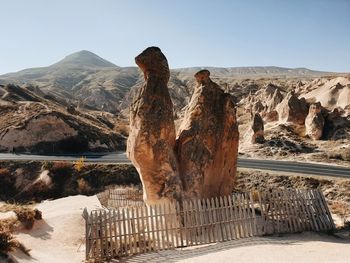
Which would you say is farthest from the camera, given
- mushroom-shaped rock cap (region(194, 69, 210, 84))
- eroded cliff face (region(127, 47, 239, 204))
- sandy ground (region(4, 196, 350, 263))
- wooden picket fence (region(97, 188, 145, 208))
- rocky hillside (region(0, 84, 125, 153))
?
rocky hillside (region(0, 84, 125, 153))

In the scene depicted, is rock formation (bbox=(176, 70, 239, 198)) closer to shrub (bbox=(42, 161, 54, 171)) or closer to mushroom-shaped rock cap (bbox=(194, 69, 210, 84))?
mushroom-shaped rock cap (bbox=(194, 69, 210, 84))

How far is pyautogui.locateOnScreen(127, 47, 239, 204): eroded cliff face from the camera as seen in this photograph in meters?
20.1

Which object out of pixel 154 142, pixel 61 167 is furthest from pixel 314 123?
pixel 154 142

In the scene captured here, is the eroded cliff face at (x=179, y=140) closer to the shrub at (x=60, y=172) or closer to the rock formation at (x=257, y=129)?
the shrub at (x=60, y=172)

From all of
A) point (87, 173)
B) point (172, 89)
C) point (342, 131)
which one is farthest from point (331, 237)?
point (172, 89)

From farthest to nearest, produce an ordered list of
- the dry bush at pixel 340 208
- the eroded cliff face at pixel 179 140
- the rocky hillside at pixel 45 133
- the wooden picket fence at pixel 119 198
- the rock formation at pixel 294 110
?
the rock formation at pixel 294 110 < the rocky hillside at pixel 45 133 < the wooden picket fence at pixel 119 198 < the dry bush at pixel 340 208 < the eroded cliff face at pixel 179 140

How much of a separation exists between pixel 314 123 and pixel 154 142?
140 ft

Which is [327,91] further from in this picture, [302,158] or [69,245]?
[69,245]

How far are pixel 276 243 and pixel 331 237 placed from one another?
156 inches

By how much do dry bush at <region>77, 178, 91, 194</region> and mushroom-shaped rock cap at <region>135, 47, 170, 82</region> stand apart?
22021mm

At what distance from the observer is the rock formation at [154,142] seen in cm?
2000

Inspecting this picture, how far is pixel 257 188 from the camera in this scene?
36.0 meters

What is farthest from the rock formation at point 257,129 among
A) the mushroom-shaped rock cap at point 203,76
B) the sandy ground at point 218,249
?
the sandy ground at point 218,249

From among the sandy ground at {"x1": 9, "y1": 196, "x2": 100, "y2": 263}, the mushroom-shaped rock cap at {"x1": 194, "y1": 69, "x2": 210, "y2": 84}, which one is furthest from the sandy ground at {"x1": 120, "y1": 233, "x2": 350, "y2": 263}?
the mushroom-shaped rock cap at {"x1": 194, "y1": 69, "x2": 210, "y2": 84}
